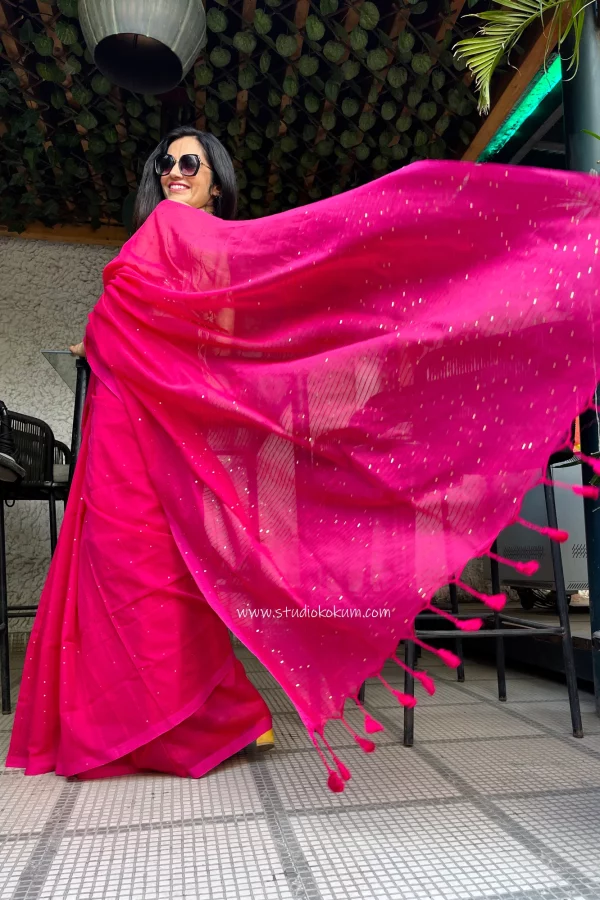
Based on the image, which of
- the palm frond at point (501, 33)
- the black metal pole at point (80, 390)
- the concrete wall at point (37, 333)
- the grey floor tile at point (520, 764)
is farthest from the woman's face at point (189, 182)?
the concrete wall at point (37, 333)

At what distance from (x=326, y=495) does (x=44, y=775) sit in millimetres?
809

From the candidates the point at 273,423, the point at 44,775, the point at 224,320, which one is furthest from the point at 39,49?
the point at 44,775

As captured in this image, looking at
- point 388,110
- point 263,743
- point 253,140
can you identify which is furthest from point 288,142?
point 263,743

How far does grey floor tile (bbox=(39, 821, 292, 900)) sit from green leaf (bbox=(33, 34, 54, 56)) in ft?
8.76

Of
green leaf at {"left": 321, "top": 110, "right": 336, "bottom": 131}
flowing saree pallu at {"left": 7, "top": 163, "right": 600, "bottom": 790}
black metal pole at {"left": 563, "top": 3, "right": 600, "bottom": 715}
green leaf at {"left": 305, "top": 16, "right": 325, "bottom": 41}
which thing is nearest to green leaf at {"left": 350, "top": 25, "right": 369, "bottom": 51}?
green leaf at {"left": 305, "top": 16, "right": 325, "bottom": 41}

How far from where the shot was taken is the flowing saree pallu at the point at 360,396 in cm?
105

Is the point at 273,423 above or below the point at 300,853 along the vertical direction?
above

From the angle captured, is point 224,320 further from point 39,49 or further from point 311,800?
point 39,49

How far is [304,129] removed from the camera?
299 cm

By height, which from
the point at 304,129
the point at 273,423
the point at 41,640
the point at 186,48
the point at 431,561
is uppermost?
the point at 304,129

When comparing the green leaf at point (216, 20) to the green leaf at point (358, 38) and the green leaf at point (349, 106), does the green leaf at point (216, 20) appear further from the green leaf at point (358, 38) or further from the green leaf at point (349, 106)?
the green leaf at point (349, 106)

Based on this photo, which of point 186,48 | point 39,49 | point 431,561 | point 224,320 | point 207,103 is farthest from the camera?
point 207,103

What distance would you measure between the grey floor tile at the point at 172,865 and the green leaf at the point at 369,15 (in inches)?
101

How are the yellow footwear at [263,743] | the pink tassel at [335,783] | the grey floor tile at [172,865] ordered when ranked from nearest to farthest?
the grey floor tile at [172,865] → the pink tassel at [335,783] → the yellow footwear at [263,743]
